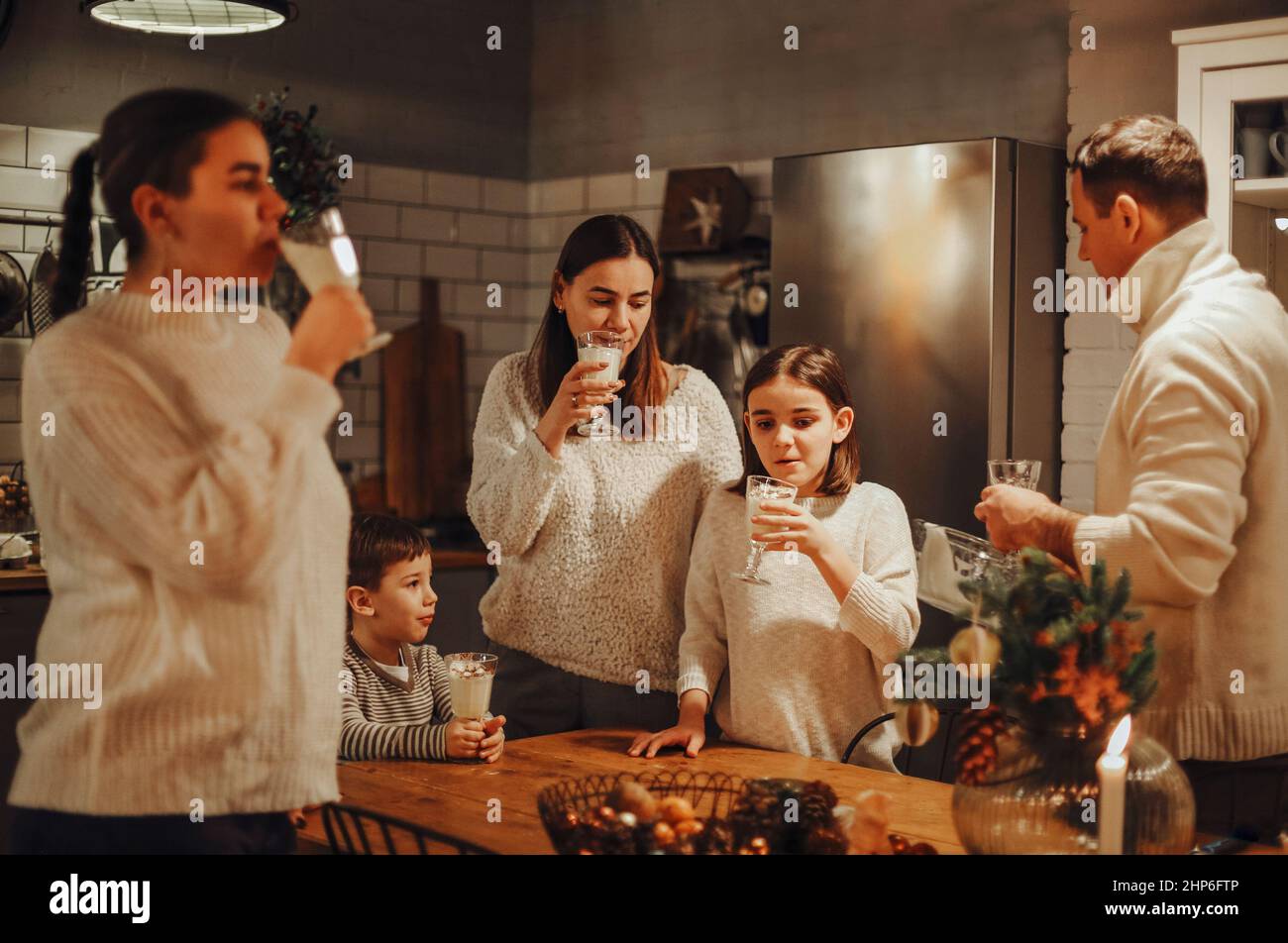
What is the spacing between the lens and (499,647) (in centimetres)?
233

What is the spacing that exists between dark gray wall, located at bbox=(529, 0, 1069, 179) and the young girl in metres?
2.11

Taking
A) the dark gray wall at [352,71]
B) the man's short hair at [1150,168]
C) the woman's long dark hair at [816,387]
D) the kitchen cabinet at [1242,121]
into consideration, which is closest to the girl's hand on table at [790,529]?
the woman's long dark hair at [816,387]

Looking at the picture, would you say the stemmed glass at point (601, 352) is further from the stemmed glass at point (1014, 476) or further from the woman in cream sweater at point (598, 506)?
the stemmed glass at point (1014, 476)

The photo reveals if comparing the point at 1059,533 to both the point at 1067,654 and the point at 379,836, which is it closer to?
the point at 1067,654

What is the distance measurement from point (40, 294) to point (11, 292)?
96mm

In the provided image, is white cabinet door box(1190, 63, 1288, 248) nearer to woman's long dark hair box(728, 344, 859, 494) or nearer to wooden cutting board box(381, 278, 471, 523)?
woman's long dark hair box(728, 344, 859, 494)

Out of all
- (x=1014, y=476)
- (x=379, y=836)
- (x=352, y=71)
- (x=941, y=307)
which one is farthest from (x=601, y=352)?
(x=352, y=71)

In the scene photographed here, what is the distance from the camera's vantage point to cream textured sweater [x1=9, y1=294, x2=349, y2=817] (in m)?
1.21

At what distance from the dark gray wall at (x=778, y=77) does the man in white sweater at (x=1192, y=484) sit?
220 cm

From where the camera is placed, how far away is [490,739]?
1976mm

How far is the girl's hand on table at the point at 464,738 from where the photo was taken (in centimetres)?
197
